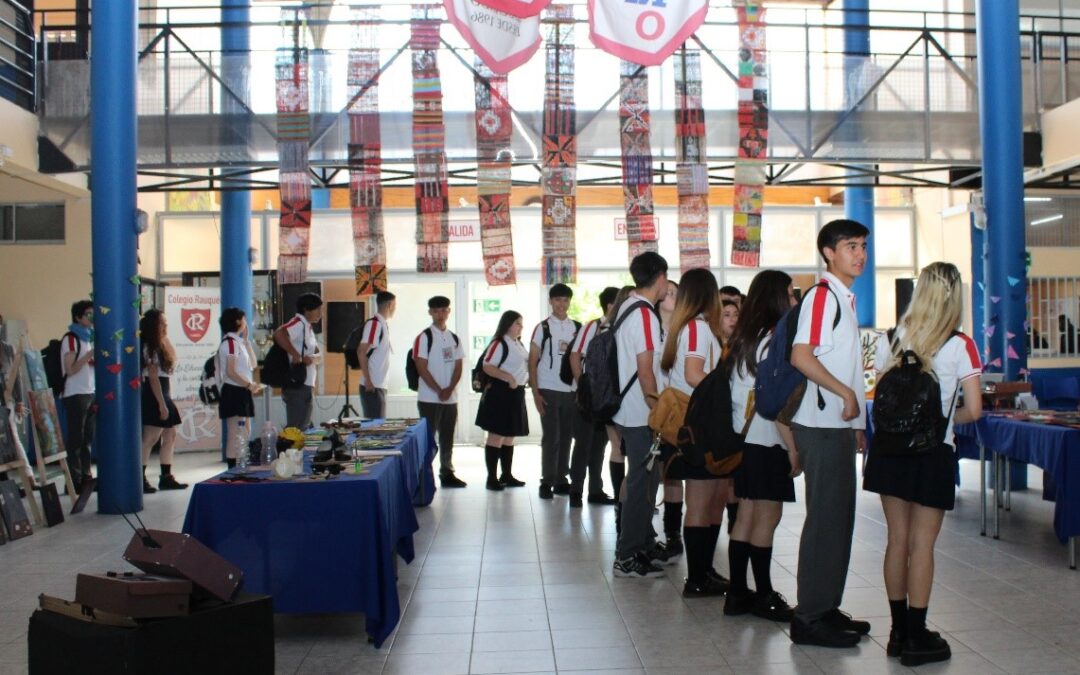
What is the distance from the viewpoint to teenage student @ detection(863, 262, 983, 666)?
4.14 m

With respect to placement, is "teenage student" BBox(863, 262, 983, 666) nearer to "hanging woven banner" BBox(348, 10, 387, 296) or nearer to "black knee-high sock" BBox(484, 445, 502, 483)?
"black knee-high sock" BBox(484, 445, 502, 483)

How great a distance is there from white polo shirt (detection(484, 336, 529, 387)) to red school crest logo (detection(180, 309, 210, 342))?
4.80 m

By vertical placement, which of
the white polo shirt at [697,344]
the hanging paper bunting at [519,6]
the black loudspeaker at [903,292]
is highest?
the hanging paper bunting at [519,6]

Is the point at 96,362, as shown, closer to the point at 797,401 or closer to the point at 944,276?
the point at 797,401

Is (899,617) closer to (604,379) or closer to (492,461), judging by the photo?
(604,379)

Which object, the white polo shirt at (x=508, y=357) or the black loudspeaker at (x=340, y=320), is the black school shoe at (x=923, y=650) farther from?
the black loudspeaker at (x=340, y=320)

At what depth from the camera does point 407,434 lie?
6656mm

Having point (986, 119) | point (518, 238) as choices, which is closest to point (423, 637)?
point (986, 119)

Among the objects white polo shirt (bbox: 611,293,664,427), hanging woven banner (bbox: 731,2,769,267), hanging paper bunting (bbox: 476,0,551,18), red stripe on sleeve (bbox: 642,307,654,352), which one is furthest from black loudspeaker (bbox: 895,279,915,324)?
red stripe on sleeve (bbox: 642,307,654,352)

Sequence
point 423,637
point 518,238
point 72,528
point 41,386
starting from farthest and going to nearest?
1. point 518,238
2. point 41,386
3. point 72,528
4. point 423,637

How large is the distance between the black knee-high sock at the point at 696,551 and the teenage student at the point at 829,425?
827 mm

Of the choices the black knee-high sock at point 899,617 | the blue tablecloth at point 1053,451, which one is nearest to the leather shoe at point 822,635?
the black knee-high sock at point 899,617

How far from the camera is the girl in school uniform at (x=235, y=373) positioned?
969 cm

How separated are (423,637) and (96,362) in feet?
15.0
